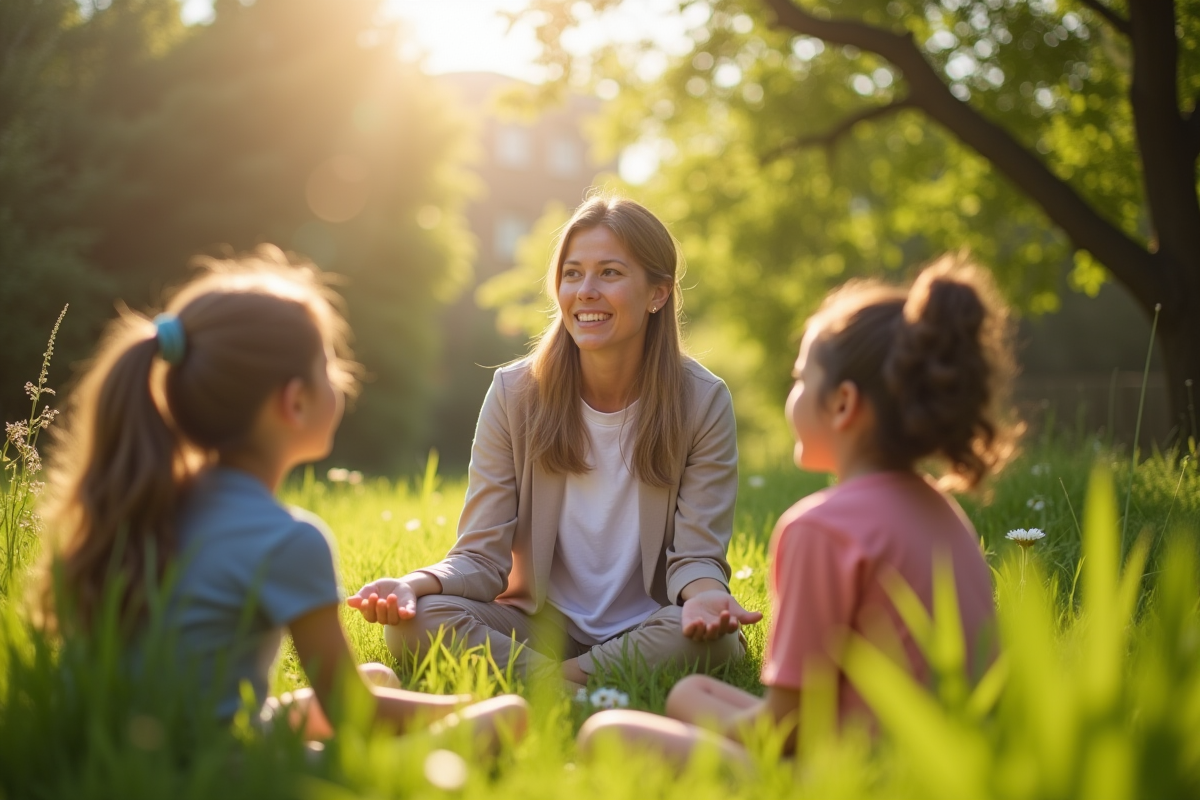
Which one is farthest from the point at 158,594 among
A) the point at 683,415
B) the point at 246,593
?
the point at 683,415

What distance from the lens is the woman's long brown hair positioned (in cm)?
329

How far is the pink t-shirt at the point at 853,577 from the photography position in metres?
1.83

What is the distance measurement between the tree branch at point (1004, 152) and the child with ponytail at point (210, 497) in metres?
6.09

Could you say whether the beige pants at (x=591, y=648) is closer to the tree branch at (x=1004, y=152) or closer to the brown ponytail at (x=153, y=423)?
the brown ponytail at (x=153, y=423)

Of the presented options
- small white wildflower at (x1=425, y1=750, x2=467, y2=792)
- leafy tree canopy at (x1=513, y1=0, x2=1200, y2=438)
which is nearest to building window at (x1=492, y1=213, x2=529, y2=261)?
leafy tree canopy at (x1=513, y1=0, x2=1200, y2=438)

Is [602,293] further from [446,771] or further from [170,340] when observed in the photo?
[446,771]

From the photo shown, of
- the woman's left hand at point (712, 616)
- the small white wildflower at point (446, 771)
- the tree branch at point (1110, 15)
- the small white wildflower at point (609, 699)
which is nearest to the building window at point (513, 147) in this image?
the tree branch at point (1110, 15)

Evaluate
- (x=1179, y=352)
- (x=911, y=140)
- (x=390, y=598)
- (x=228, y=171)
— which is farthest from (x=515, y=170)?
(x=390, y=598)

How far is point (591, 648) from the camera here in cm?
317

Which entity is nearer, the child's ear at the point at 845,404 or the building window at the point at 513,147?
the child's ear at the point at 845,404

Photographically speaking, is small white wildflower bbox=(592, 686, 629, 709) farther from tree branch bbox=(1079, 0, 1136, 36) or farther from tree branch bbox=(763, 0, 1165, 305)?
tree branch bbox=(1079, 0, 1136, 36)

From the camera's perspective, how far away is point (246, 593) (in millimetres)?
1831

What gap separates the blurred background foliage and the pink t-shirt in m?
12.5

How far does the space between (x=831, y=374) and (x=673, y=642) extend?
126 centimetres
